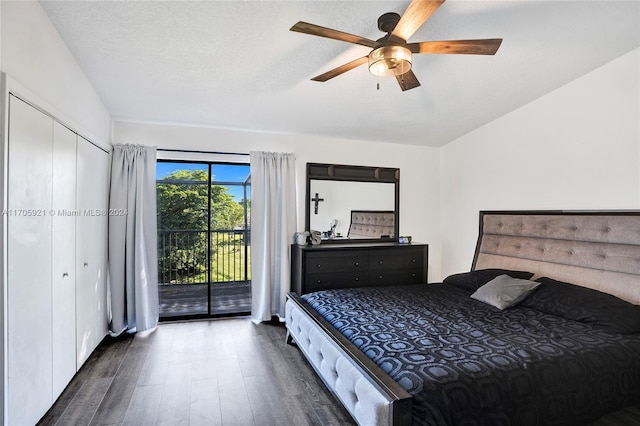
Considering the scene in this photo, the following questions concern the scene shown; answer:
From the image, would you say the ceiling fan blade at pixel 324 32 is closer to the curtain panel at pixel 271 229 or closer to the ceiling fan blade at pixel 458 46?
the ceiling fan blade at pixel 458 46

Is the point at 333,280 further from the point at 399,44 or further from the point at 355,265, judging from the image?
the point at 399,44

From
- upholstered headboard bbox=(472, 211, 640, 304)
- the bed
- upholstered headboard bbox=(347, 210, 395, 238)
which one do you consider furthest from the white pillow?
upholstered headboard bbox=(347, 210, 395, 238)

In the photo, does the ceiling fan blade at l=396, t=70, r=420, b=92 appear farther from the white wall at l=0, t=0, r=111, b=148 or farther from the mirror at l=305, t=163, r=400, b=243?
the white wall at l=0, t=0, r=111, b=148

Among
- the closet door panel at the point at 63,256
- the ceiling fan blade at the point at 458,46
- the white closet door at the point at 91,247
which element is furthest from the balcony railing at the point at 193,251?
the ceiling fan blade at the point at 458,46

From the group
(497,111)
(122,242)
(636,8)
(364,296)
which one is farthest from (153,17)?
(497,111)

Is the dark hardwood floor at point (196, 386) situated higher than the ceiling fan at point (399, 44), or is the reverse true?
the ceiling fan at point (399, 44)

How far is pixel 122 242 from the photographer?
3744 millimetres

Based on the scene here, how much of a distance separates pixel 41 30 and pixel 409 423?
10.2 feet

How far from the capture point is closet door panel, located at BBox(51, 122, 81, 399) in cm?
232

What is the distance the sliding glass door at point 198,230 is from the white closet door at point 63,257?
5.27 feet

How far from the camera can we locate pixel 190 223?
4.54 m

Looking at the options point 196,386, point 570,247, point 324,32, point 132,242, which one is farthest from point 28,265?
point 570,247

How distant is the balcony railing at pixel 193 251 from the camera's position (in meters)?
4.54

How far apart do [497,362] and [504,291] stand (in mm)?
1344
